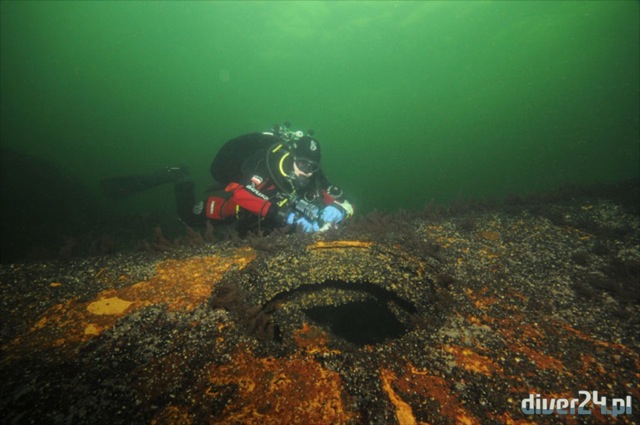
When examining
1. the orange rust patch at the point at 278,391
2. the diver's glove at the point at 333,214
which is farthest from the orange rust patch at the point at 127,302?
the diver's glove at the point at 333,214

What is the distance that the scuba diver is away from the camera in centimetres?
571

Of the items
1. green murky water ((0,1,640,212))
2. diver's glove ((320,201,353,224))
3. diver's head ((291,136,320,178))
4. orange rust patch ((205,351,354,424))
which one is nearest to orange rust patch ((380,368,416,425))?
orange rust patch ((205,351,354,424))

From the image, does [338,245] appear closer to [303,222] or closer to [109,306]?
[303,222]

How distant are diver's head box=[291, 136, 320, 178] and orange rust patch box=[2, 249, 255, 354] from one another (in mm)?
2844

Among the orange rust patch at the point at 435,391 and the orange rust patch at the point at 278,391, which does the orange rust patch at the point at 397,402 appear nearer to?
the orange rust patch at the point at 435,391

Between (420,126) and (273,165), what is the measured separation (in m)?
118

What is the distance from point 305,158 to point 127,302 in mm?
4411

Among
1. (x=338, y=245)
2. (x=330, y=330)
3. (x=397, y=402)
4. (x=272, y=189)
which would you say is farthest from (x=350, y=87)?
(x=397, y=402)

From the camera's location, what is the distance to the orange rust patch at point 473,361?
8.56ft

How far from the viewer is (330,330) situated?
3545mm

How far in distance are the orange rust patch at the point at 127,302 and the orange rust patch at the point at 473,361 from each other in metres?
3.02

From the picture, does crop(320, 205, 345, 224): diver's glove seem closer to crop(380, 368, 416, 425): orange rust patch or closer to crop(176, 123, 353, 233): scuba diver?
crop(176, 123, 353, 233): scuba diver

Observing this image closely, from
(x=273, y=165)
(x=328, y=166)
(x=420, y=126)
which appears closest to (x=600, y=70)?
(x=420, y=126)

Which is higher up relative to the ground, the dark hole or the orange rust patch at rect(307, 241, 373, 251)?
the orange rust patch at rect(307, 241, 373, 251)
